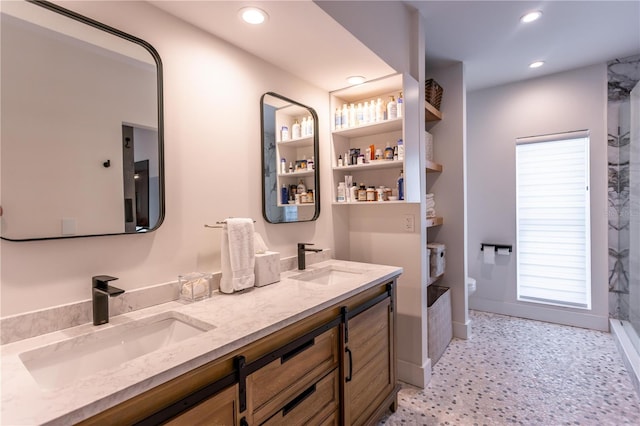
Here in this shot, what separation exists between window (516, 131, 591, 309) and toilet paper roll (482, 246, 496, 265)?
27 centimetres

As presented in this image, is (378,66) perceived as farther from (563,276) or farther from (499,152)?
(563,276)

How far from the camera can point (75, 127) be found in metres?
1.14

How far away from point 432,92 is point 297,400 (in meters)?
2.71

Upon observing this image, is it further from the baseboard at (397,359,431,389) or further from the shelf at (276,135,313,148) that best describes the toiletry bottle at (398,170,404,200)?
the baseboard at (397,359,431,389)

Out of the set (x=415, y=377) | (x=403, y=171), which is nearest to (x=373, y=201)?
(x=403, y=171)

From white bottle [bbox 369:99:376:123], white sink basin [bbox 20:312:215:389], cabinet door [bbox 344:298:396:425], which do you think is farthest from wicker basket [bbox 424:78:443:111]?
white sink basin [bbox 20:312:215:389]

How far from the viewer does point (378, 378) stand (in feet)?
5.87

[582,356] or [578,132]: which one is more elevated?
[578,132]

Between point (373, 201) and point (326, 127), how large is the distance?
2.26ft

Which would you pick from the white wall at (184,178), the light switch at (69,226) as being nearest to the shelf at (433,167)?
the white wall at (184,178)

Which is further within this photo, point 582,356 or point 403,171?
point 582,356

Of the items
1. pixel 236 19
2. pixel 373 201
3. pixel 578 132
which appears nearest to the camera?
pixel 236 19

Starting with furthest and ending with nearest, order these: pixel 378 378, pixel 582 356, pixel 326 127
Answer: pixel 582 356
pixel 326 127
pixel 378 378

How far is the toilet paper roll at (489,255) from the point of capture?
141 inches
